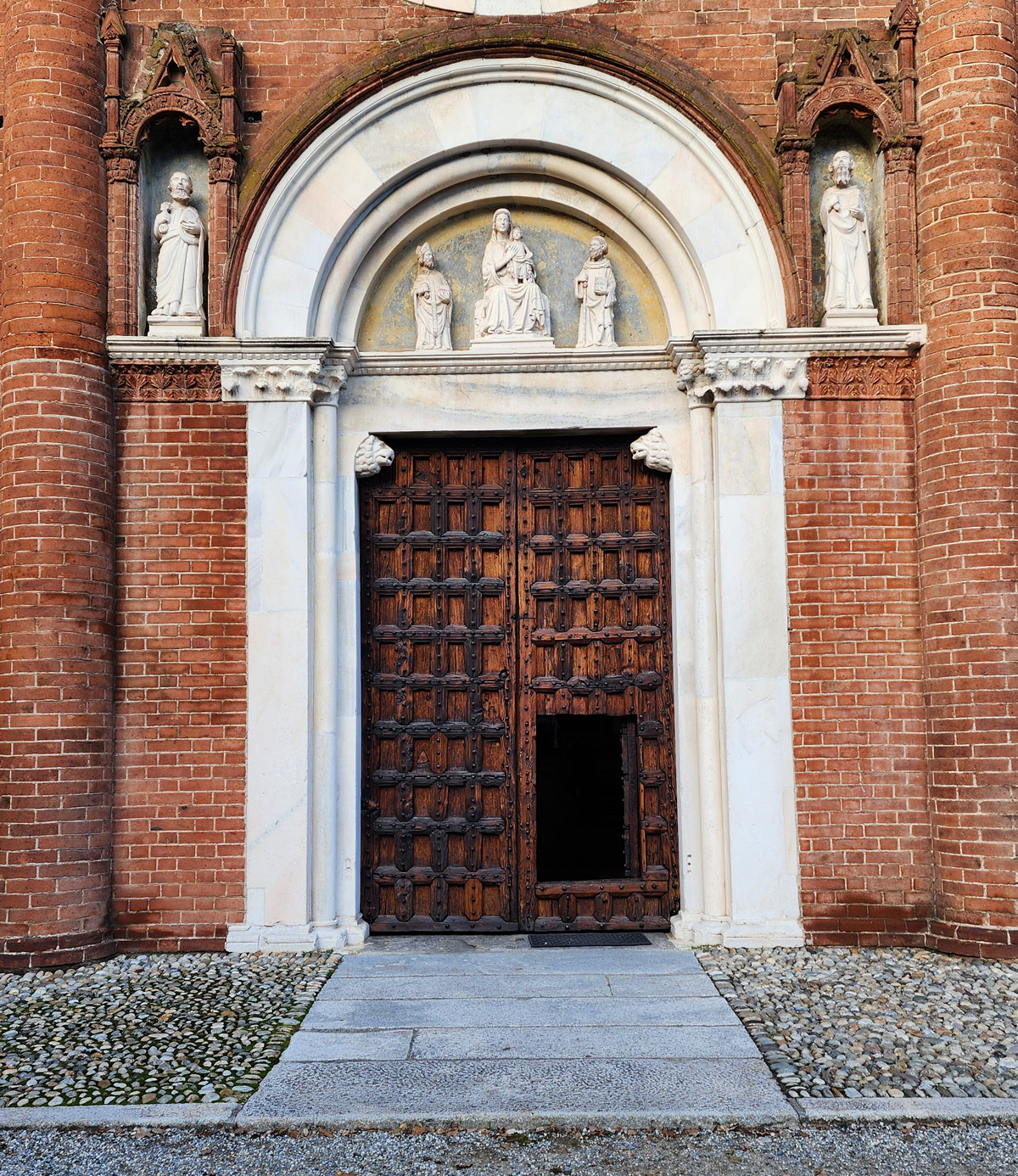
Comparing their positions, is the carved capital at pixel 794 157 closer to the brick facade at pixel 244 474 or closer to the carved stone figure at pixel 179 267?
the brick facade at pixel 244 474

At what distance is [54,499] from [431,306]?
3.01 m

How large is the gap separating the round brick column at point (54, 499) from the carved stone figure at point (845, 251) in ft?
16.9

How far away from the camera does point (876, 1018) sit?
19.2 feet

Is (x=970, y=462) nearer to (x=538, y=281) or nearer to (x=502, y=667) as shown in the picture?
(x=538, y=281)

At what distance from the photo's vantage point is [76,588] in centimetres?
729

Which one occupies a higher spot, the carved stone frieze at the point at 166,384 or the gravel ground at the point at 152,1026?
the carved stone frieze at the point at 166,384

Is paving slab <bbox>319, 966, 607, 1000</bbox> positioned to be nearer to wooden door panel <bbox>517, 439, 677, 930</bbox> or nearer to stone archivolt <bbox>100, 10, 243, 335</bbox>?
wooden door panel <bbox>517, 439, 677, 930</bbox>

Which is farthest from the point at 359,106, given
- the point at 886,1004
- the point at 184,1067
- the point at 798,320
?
the point at 886,1004

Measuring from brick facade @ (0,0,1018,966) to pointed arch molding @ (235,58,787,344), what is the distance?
16 centimetres

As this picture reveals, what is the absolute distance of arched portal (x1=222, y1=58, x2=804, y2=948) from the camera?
7.47 metres

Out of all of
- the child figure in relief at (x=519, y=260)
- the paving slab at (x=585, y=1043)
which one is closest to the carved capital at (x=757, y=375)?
the child figure in relief at (x=519, y=260)

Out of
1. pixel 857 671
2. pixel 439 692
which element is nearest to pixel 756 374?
pixel 857 671

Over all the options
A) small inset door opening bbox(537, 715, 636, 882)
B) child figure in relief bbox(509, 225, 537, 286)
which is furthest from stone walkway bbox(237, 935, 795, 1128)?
child figure in relief bbox(509, 225, 537, 286)

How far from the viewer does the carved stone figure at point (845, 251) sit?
770 centimetres
